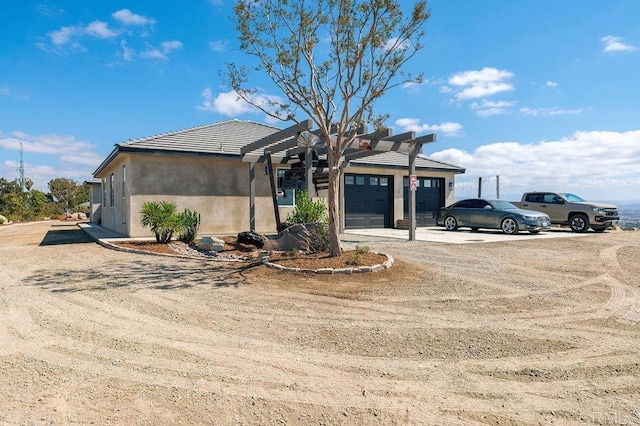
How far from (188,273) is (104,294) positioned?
1.72 m

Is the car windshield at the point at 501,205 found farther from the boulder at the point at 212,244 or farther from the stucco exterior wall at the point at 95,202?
the stucco exterior wall at the point at 95,202

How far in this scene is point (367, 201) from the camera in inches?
723

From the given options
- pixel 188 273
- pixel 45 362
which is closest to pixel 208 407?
pixel 45 362

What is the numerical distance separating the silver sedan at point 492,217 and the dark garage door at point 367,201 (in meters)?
2.77

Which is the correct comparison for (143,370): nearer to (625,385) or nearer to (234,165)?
(625,385)

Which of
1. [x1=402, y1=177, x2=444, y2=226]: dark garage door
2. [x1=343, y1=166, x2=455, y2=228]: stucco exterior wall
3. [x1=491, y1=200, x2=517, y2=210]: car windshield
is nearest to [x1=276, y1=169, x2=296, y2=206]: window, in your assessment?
[x1=343, y1=166, x2=455, y2=228]: stucco exterior wall

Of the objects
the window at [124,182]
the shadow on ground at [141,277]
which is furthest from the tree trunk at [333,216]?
the window at [124,182]

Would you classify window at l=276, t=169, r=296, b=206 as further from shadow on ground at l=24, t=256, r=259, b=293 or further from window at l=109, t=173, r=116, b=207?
shadow on ground at l=24, t=256, r=259, b=293

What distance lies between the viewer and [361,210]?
1820 cm

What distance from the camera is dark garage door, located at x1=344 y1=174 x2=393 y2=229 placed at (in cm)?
1788

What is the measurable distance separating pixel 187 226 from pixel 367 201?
939 centimetres

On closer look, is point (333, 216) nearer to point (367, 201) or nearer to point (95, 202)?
point (367, 201)

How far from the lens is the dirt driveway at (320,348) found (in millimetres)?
2684

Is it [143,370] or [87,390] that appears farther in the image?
[143,370]
